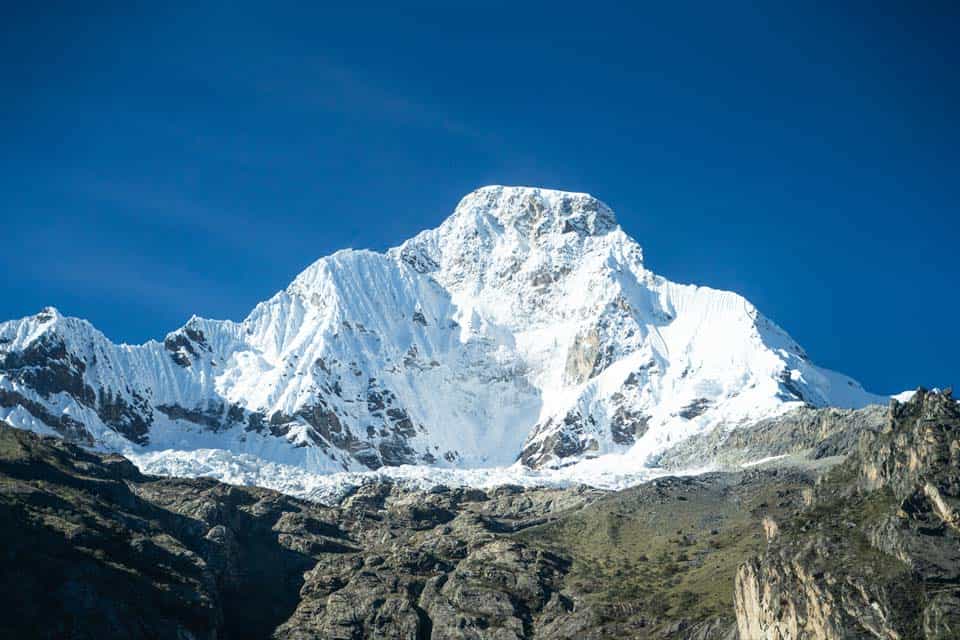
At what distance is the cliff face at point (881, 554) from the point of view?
126625 millimetres

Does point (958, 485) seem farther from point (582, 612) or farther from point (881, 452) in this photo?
point (582, 612)

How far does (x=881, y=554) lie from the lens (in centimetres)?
13612

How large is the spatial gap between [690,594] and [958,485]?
59585 mm

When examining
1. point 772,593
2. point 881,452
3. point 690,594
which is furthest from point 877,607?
point 690,594

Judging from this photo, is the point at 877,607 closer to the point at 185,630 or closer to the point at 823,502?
the point at 823,502

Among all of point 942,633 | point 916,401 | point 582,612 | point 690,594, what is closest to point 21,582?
point 582,612

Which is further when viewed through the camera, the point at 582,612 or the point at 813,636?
the point at 582,612

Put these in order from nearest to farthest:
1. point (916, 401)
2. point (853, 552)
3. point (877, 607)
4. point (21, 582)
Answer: point (877, 607)
point (853, 552)
point (21, 582)
point (916, 401)

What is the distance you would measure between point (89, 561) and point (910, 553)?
4633 inches

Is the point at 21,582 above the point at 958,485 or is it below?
below

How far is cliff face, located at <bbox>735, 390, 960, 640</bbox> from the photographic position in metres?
127

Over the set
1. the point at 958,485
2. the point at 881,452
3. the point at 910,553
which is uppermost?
the point at 881,452

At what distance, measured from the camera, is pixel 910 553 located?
131375mm

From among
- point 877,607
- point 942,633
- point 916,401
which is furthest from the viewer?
point 916,401
